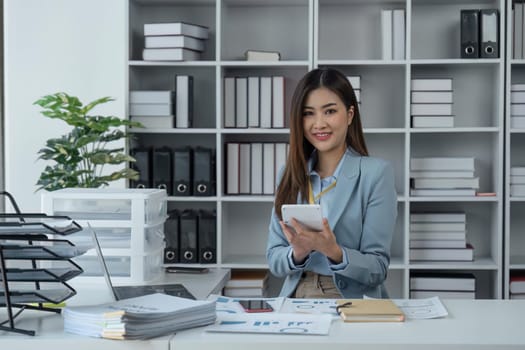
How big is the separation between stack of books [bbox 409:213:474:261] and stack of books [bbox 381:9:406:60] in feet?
2.69

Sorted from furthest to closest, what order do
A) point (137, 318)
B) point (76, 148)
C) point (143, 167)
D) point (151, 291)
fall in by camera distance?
1. point (143, 167)
2. point (76, 148)
3. point (151, 291)
4. point (137, 318)

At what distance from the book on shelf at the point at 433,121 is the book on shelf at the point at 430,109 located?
2cm

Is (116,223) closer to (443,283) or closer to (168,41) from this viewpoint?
(168,41)

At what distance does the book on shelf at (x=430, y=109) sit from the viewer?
13.3ft

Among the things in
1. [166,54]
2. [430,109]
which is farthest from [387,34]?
[166,54]

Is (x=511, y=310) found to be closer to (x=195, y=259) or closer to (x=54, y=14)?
(x=195, y=259)

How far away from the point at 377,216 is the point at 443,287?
1.58 m

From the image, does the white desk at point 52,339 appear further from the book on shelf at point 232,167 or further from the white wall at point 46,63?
the white wall at point 46,63

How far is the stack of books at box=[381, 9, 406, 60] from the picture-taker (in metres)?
4.06

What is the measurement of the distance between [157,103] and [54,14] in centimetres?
77

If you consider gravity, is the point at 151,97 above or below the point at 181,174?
above

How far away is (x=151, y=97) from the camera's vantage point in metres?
4.13

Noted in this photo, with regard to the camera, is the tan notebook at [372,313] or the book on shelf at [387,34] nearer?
the tan notebook at [372,313]

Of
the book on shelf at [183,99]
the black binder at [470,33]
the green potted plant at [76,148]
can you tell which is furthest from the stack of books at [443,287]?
the green potted plant at [76,148]
